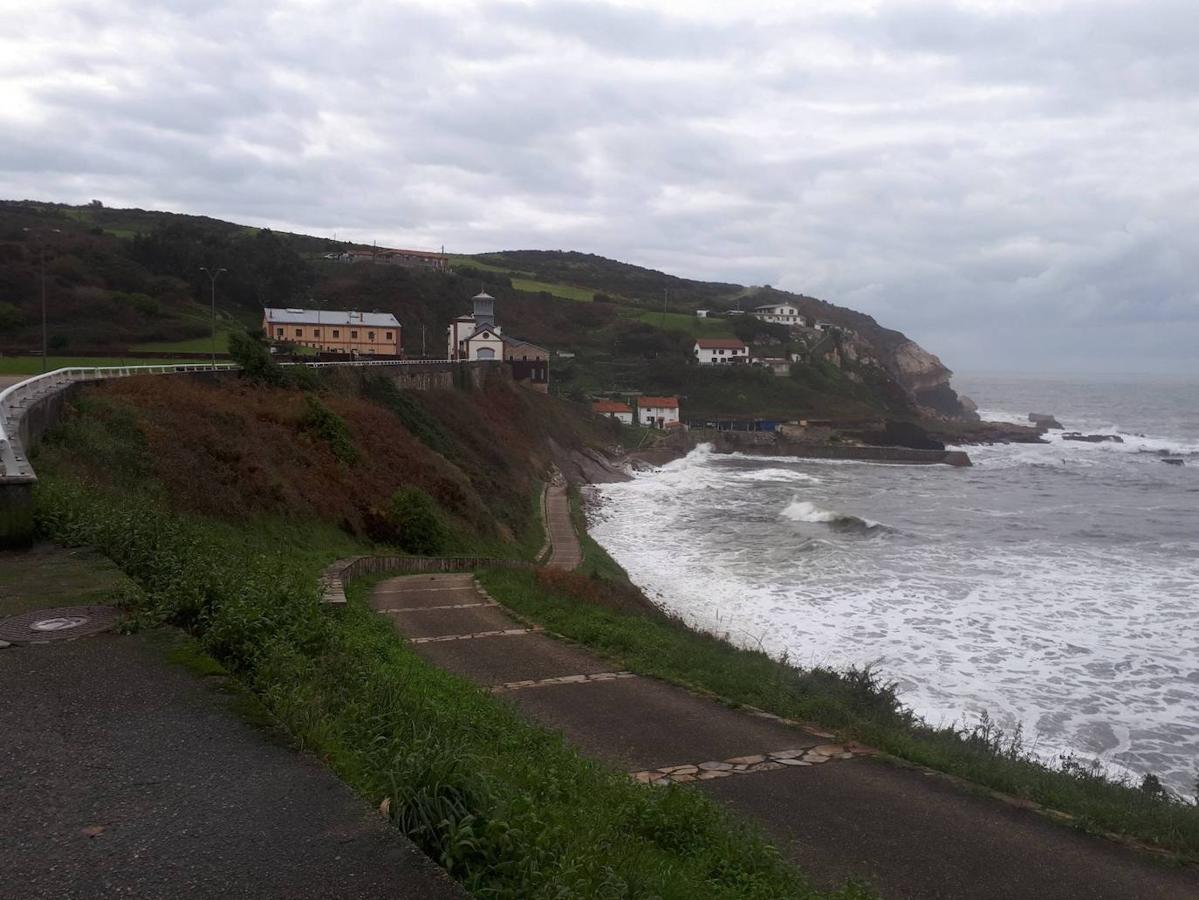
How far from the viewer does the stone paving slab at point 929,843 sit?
18.7ft

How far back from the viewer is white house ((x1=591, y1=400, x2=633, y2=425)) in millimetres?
71062

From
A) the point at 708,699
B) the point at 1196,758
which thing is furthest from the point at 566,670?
the point at 1196,758

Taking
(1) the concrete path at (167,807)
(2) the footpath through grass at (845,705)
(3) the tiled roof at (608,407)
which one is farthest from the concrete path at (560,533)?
(3) the tiled roof at (608,407)

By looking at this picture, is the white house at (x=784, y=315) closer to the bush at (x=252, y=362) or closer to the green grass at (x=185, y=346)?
the green grass at (x=185, y=346)

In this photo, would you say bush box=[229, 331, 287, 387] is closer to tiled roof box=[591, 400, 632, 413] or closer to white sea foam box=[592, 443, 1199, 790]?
white sea foam box=[592, 443, 1199, 790]

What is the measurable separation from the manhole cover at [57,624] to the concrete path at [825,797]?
369 centimetres

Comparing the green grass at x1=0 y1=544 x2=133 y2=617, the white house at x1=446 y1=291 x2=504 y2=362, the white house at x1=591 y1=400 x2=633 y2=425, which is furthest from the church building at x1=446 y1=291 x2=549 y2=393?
the green grass at x1=0 y1=544 x2=133 y2=617

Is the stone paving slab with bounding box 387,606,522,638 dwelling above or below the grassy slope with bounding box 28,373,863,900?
below

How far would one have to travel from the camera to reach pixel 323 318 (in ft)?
183

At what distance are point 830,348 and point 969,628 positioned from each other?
91506mm

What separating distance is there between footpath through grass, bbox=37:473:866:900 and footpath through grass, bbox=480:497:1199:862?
115 inches

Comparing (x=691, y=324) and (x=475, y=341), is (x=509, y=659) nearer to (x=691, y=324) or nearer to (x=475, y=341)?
(x=475, y=341)

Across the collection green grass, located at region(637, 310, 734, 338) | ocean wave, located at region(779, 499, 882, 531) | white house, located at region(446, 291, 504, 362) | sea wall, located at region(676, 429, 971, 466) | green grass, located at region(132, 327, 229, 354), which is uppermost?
green grass, located at region(637, 310, 734, 338)

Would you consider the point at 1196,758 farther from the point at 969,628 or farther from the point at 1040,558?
the point at 1040,558
